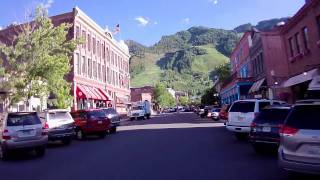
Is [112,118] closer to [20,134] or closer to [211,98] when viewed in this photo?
[20,134]

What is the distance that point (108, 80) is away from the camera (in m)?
65.1

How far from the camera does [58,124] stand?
20.4 metres

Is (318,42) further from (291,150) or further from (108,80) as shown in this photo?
(108,80)

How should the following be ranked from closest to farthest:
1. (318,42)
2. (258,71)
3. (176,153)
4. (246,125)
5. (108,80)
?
(176,153) → (246,125) → (318,42) → (258,71) → (108,80)

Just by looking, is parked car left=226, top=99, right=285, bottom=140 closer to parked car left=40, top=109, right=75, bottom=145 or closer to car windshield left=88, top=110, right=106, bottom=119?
parked car left=40, top=109, right=75, bottom=145

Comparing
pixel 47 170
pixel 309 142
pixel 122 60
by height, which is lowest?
pixel 47 170

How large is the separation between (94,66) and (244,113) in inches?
1586

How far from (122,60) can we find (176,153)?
2507 inches

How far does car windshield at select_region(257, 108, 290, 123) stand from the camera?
1378cm

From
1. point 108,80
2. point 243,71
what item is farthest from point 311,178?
point 108,80

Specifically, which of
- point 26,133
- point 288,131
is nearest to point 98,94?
point 26,133

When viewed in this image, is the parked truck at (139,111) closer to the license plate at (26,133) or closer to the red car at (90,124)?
the red car at (90,124)

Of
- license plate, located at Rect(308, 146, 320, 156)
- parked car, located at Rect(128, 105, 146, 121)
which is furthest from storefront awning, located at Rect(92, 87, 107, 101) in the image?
license plate, located at Rect(308, 146, 320, 156)

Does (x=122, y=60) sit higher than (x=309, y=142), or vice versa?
(x=122, y=60)
